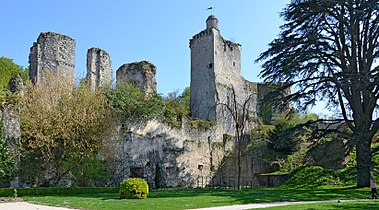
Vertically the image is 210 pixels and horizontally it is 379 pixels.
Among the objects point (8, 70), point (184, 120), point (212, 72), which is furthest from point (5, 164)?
point (8, 70)

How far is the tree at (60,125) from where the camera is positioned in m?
21.1

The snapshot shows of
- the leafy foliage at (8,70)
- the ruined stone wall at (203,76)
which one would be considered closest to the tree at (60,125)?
the ruined stone wall at (203,76)

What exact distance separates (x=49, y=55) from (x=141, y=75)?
6872 mm

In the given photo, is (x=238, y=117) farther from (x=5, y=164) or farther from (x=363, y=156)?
(x=5, y=164)

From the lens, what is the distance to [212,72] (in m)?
35.7

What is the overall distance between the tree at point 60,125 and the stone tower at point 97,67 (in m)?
8.49

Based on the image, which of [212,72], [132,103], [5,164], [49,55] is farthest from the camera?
[212,72]

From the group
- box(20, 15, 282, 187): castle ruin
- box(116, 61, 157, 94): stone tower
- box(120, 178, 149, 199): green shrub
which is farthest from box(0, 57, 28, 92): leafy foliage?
box(120, 178, 149, 199): green shrub

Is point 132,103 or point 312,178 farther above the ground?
point 132,103

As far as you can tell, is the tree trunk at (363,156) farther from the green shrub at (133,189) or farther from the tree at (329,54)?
the green shrub at (133,189)

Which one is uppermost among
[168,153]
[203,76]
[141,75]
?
[203,76]

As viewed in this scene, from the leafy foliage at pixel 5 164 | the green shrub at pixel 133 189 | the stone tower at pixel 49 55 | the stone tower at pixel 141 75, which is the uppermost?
the stone tower at pixel 49 55

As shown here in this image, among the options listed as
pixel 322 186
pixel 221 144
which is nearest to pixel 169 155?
pixel 221 144

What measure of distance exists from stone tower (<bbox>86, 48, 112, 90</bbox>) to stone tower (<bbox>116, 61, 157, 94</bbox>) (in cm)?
223
